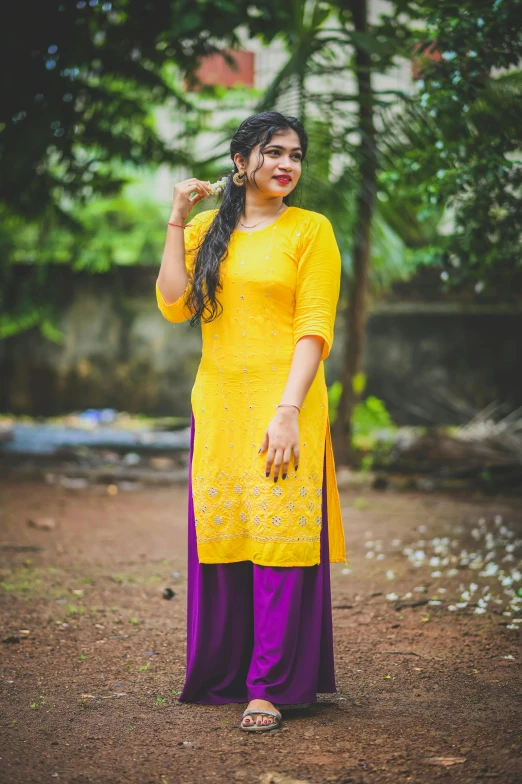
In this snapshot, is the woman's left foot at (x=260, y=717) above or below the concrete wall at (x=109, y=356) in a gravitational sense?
below

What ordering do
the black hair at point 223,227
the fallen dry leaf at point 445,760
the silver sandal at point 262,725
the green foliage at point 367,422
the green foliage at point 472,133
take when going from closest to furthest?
the fallen dry leaf at point 445,760, the silver sandal at point 262,725, the black hair at point 223,227, the green foliage at point 472,133, the green foliage at point 367,422

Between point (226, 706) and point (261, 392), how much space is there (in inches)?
44.1

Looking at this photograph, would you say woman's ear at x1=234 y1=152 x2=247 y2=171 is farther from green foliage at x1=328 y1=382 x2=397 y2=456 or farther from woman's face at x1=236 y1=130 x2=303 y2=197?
green foliage at x1=328 y1=382 x2=397 y2=456

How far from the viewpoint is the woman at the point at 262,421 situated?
269cm

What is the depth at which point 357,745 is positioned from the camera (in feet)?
8.21

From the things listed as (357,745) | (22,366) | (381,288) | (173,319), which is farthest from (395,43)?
(22,366)

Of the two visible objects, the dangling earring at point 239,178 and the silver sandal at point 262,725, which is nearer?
the silver sandal at point 262,725

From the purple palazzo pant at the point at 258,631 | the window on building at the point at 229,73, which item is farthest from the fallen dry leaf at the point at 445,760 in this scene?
the window on building at the point at 229,73

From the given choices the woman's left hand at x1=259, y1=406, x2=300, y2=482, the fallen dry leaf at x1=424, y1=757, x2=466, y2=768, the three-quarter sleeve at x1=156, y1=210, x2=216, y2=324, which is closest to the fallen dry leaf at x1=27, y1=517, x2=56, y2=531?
the three-quarter sleeve at x1=156, y1=210, x2=216, y2=324

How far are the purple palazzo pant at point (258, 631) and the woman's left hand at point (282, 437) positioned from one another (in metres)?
0.29

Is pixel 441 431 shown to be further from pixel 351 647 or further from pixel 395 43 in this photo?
pixel 351 647

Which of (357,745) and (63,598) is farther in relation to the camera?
(63,598)

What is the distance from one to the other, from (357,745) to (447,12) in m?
3.33

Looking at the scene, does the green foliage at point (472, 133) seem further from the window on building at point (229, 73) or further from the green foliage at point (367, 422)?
the window on building at point (229, 73)
